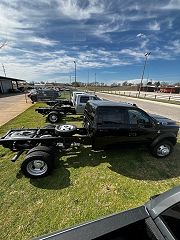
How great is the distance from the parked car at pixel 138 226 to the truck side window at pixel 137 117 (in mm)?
3646

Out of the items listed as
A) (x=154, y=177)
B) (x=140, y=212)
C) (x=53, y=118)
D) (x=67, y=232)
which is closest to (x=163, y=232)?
(x=140, y=212)

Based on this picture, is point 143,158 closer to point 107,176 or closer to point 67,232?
point 107,176

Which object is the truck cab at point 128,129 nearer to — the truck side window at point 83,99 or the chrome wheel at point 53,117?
the chrome wheel at point 53,117

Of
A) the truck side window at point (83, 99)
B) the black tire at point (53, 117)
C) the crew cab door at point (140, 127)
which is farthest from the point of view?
the truck side window at point (83, 99)

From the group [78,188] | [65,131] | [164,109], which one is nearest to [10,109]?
[65,131]

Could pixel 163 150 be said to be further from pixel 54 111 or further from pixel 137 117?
pixel 54 111

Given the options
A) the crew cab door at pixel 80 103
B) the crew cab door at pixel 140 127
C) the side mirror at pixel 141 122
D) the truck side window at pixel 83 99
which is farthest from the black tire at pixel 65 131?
the truck side window at pixel 83 99

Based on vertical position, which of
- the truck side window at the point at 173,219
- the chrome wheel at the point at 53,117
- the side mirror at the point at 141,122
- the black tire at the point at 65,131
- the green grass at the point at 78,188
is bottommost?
the chrome wheel at the point at 53,117

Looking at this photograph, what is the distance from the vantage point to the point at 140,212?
198 cm

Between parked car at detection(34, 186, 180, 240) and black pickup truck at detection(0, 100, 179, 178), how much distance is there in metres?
2.97

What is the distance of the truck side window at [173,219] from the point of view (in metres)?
1.65

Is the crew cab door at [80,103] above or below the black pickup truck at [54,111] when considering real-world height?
above

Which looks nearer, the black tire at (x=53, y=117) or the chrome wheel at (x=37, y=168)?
the chrome wheel at (x=37, y=168)

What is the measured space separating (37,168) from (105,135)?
2.17m
